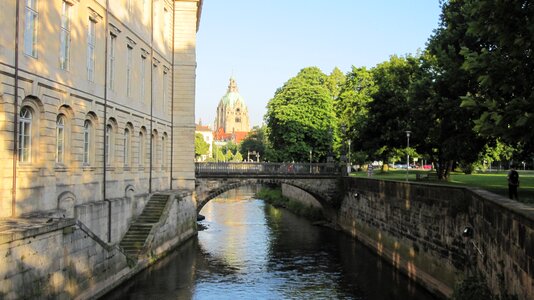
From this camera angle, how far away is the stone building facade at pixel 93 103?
1644 cm

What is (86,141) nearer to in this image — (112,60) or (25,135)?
(112,60)

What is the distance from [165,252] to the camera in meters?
28.4

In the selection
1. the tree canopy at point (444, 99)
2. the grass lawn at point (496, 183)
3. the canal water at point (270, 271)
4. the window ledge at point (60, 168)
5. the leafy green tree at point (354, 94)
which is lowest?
the canal water at point (270, 271)

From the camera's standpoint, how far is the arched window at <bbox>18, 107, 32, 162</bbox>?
55.9 ft

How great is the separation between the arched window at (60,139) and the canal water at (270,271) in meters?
5.10

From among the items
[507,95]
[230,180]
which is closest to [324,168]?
[230,180]

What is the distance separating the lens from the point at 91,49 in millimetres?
22188

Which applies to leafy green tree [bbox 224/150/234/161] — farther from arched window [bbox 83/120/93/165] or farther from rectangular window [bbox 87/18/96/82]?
rectangular window [bbox 87/18/96/82]

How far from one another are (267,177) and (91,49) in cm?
2126

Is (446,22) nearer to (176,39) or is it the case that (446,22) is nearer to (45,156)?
(176,39)

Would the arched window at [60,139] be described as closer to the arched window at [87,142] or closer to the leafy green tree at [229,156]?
the arched window at [87,142]

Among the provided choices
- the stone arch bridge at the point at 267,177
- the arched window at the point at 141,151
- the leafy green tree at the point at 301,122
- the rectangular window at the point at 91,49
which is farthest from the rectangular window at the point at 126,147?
the leafy green tree at the point at 301,122

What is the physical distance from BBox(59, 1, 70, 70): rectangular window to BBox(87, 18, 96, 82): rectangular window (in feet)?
5.78

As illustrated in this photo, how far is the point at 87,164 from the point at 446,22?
61.5 feet
